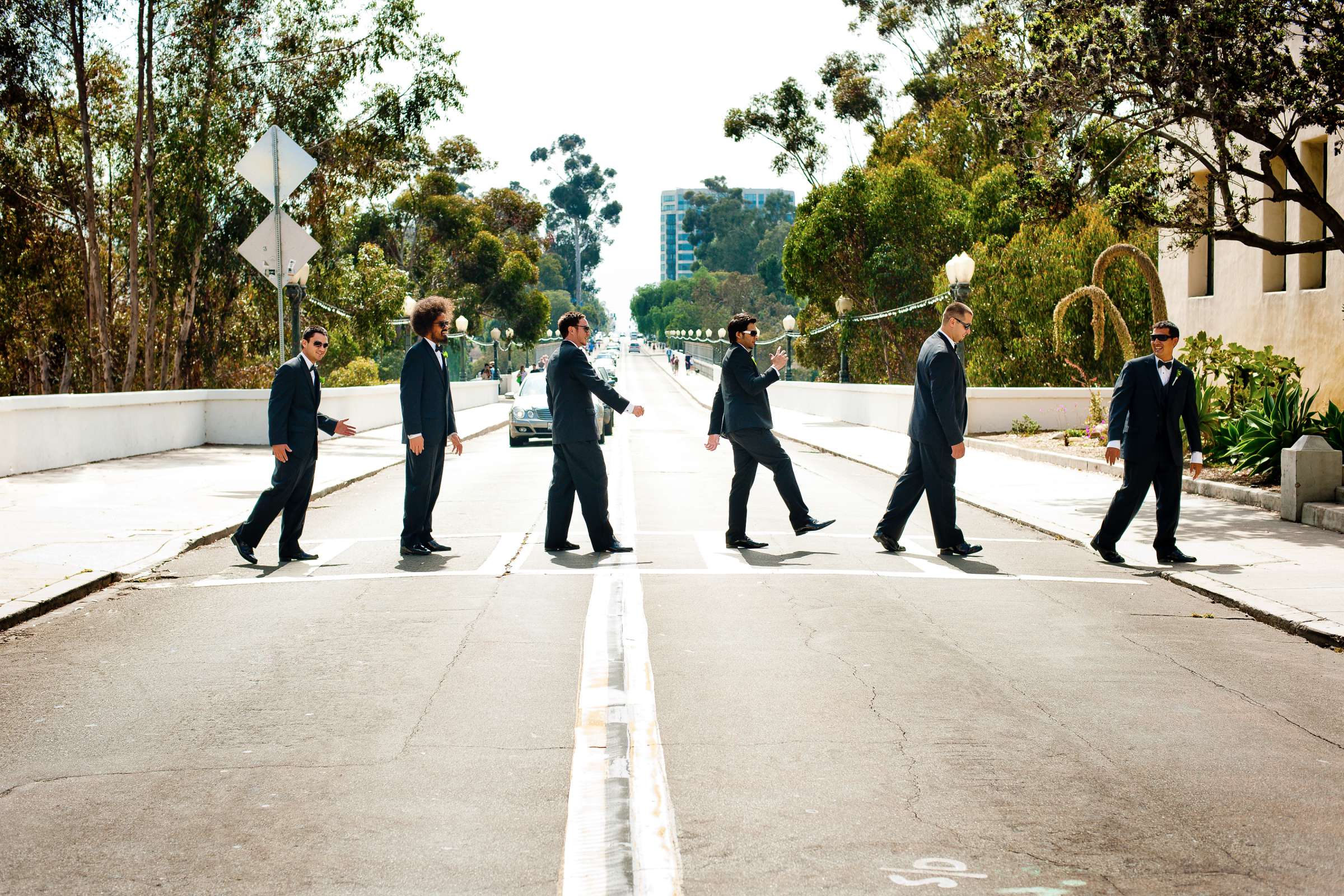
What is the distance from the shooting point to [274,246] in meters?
16.4

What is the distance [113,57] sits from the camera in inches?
1204

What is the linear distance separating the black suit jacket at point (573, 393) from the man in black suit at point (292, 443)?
61.9 inches

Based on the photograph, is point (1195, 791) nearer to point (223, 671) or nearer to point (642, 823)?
point (642, 823)

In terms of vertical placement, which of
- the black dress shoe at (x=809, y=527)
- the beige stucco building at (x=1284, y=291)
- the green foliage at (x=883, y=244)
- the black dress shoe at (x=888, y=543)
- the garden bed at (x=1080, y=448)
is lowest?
the black dress shoe at (x=888, y=543)

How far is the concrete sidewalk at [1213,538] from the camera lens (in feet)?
27.5

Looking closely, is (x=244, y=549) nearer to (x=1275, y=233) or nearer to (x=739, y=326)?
(x=739, y=326)

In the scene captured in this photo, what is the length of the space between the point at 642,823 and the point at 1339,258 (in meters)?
16.8

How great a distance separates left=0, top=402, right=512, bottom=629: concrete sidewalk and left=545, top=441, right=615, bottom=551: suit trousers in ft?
5.28

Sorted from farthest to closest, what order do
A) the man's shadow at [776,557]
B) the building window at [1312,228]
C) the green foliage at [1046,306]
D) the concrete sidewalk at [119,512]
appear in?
the green foliage at [1046,306]
the building window at [1312,228]
the man's shadow at [776,557]
the concrete sidewalk at [119,512]

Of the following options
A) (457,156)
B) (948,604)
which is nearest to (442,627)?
(948,604)

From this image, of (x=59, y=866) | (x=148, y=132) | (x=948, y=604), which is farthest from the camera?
(x=148, y=132)

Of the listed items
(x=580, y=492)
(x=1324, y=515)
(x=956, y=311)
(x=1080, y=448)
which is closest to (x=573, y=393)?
(x=580, y=492)

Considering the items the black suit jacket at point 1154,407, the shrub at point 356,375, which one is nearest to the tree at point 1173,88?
the black suit jacket at point 1154,407

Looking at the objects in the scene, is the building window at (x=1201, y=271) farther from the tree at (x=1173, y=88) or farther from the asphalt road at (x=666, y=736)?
the asphalt road at (x=666, y=736)
